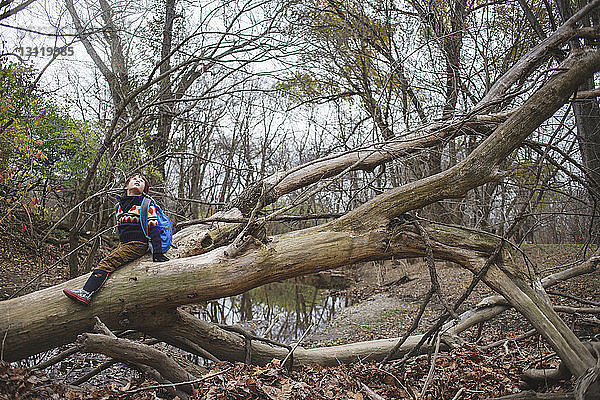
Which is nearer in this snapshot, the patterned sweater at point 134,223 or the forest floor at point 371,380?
the forest floor at point 371,380

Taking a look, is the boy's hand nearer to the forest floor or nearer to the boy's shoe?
the boy's shoe

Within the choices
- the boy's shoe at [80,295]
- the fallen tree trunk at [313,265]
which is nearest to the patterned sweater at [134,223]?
the fallen tree trunk at [313,265]

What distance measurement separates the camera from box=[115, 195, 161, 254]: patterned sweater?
404 cm

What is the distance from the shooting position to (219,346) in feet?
14.6

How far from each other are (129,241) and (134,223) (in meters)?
0.19

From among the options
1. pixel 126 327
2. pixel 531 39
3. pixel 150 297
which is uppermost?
pixel 531 39

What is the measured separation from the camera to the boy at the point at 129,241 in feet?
12.1

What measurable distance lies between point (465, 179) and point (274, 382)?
2.54 meters

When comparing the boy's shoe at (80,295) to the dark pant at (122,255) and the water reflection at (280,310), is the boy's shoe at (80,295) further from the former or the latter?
the water reflection at (280,310)

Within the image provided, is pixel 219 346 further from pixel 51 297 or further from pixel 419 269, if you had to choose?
pixel 419 269

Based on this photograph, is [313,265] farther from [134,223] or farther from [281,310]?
[281,310]

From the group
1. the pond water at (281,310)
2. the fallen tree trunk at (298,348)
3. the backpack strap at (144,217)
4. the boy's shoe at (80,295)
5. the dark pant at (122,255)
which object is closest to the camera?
the boy's shoe at (80,295)

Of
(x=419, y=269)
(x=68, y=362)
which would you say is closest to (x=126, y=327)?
(x=68, y=362)

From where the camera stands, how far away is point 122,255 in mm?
3889
